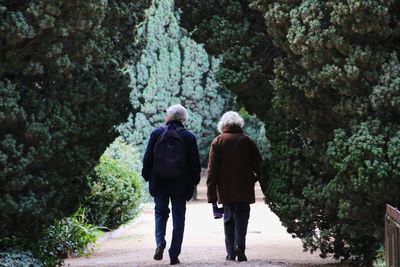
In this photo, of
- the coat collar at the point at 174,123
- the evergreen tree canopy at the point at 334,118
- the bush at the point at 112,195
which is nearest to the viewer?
the evergreen tree canopy at the point at 334,118

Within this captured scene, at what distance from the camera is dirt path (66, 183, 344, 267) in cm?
1165

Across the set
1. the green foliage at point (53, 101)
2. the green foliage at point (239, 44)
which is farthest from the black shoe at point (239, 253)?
the green foliage at point (53, 101)

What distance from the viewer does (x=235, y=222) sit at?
36.9 feet

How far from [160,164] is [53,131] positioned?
1.72 meters

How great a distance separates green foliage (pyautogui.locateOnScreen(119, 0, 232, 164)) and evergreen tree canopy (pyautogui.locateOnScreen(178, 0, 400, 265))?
16.6m

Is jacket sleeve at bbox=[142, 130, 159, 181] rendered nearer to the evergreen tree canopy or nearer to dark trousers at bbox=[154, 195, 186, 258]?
dark trousers at bbox=[154, 195, 186, 258]

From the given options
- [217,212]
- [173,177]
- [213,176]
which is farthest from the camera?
[217,212]

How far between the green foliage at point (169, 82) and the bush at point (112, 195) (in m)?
10.1

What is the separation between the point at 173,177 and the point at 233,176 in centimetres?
88

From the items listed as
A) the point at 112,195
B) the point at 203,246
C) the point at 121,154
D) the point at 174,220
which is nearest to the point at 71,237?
the point at 203,246

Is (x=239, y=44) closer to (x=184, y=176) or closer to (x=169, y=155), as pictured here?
(x=169, y=155)

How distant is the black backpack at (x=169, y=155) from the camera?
1075 cm

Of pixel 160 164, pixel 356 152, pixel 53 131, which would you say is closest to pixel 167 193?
pixel 160 164

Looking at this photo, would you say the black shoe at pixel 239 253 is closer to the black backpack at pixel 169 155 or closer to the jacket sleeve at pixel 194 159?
the jacket sleeve at pixel 194 159
